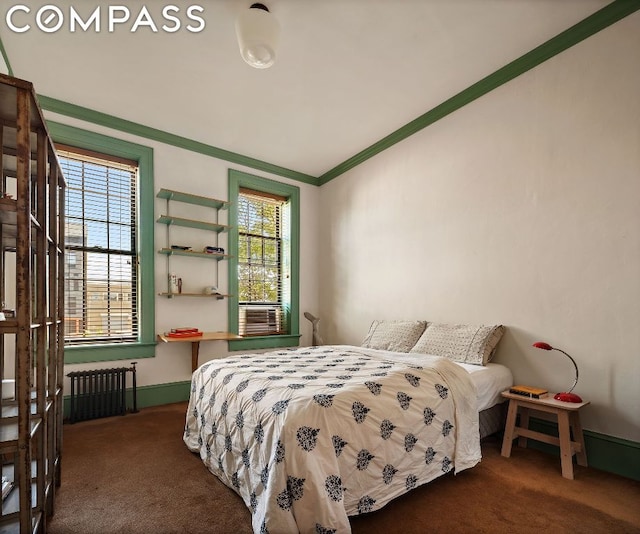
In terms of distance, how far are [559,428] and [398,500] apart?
1170 mm

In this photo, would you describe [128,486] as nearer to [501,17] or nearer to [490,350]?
[490,350]

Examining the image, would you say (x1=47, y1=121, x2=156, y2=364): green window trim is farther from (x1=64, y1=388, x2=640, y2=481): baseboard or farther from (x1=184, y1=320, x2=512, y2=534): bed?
(x1=64, y1=388, x2=640, y2=481): baseboard

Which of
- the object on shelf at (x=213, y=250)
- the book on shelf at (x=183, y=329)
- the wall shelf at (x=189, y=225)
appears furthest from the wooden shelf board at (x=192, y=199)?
the book on shelf at (x=183, y=329)

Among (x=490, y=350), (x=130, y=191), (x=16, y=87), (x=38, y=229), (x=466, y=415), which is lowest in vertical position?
(x=466, y=415)

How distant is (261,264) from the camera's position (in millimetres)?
4879

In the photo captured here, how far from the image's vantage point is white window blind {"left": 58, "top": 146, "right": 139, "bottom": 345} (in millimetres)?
3586

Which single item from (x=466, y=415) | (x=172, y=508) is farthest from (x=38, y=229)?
(x=466, y=415)

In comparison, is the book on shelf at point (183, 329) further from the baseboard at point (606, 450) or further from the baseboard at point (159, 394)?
the baseboard at point (606, 450)

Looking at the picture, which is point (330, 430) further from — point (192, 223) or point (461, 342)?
point (192, 223)

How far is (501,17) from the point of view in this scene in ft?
8.34

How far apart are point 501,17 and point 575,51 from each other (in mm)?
650

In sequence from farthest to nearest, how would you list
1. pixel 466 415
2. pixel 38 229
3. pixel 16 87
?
pixel 466 415, pixel 38 229, pixel 16 87

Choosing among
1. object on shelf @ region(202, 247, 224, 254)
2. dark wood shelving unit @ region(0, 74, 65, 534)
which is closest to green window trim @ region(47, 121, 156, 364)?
object on shelf @ region(202, 247, 224, 254)

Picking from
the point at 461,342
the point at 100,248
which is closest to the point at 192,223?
the point at 100,248
